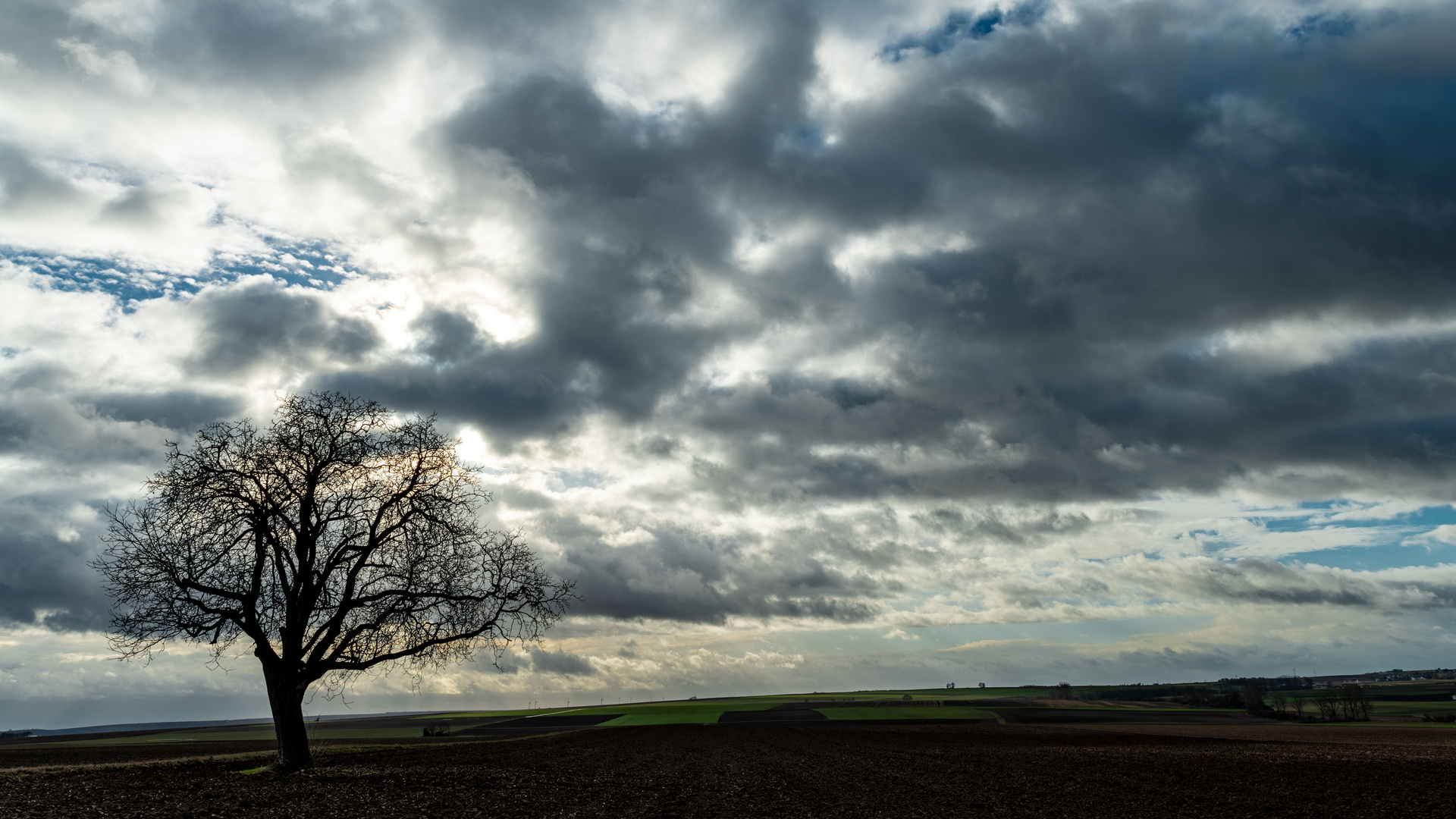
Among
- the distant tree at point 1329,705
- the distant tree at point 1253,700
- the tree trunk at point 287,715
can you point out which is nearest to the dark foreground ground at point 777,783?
the tree trunk at point 287,715

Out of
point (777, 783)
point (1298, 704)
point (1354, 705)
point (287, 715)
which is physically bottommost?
point (1298, 704)

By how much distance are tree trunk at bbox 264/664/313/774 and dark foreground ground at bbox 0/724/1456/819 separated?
133cm

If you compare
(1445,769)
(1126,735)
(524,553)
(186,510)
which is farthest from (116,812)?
(1126,735)

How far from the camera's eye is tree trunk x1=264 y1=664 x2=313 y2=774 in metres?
29.2

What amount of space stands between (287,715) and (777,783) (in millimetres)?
19930

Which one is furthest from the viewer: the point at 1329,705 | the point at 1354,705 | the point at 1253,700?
the point at 1253,700

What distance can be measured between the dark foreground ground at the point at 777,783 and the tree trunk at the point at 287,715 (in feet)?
4.37

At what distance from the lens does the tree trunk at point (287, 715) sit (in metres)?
29.2

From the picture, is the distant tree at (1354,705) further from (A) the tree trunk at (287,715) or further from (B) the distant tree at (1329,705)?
(A) the tree trunk at (287,715)

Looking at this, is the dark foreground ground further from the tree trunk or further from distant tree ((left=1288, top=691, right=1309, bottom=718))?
distant tree ((left=1288, top=691, right=1309, bottom=718))

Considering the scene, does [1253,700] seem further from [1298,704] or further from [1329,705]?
[1329,705]

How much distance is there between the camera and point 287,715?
29.3 meters

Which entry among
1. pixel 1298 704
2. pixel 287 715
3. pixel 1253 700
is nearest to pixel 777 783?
pixel 287 715

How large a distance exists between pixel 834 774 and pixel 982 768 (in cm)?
936
